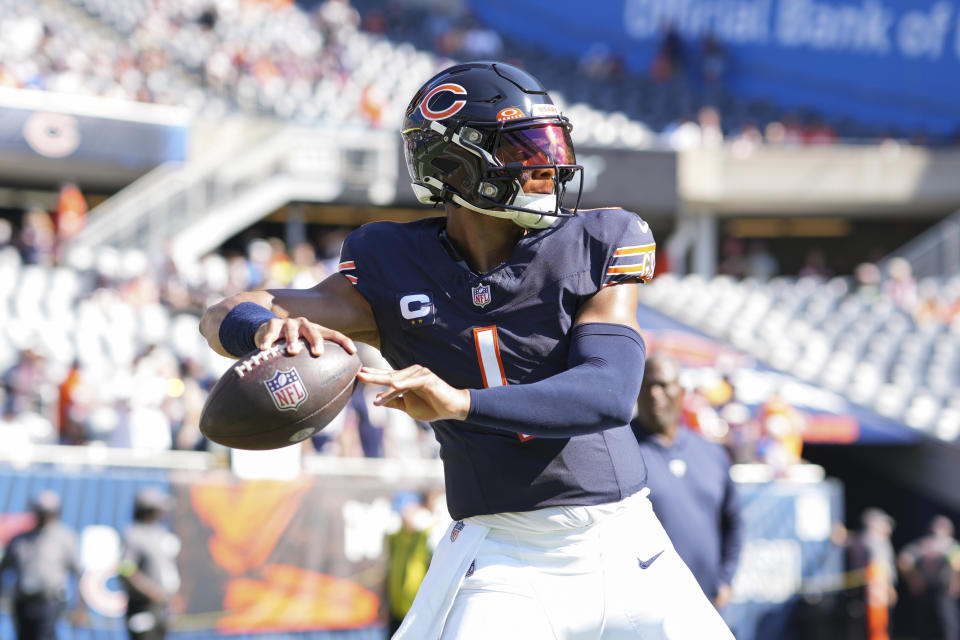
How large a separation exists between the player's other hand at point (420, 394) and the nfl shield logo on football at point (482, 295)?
400 mm

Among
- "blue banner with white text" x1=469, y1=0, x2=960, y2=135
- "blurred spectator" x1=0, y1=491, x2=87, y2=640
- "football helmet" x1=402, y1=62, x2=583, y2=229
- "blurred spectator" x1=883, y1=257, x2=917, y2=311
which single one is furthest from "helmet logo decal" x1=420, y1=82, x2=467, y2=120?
"blue banner with white text" x1=469, y1=0, x2=960, y2=135

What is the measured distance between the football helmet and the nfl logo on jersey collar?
19 cm

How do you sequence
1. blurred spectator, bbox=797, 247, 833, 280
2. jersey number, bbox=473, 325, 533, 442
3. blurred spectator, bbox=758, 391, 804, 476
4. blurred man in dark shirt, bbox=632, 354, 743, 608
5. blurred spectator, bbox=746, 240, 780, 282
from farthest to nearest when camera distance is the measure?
1. blurred spectator, bbox=746, 240, 780, 282
2. blurred spectator, bbox=797, 247, 833, 280
3. blurred spectator, bbox=758, 391, 804, 476
4. blurred man in dark shirt, bbox=632, 354, 743, 608
5. jersey number, bbox=473, 325, 533, 442

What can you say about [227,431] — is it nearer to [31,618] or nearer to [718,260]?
[31,618]

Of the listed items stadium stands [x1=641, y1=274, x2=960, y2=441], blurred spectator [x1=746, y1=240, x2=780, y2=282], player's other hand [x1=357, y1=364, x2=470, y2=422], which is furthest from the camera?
blurred spectator [x1=746, y1=240, x2=780, y2=282]

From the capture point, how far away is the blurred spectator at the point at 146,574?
24.3 feet

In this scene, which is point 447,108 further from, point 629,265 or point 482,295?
point 629,265

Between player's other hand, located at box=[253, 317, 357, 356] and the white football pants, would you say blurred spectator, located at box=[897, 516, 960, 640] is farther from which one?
player's other hand, located at box=[253, 317, 357, 356]

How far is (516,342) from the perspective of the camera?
287 centimetres

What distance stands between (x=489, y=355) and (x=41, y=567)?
17.0 feet

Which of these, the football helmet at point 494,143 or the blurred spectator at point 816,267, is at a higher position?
the football helmet at point 494,143

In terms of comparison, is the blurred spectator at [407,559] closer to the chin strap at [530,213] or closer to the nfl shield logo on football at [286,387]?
the chin strap at [530,213]

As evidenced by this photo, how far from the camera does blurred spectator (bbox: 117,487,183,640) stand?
7406 mm

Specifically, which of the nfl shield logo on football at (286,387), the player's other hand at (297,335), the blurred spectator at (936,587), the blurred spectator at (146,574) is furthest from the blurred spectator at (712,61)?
the nfl shield logo on football at (286,387)
